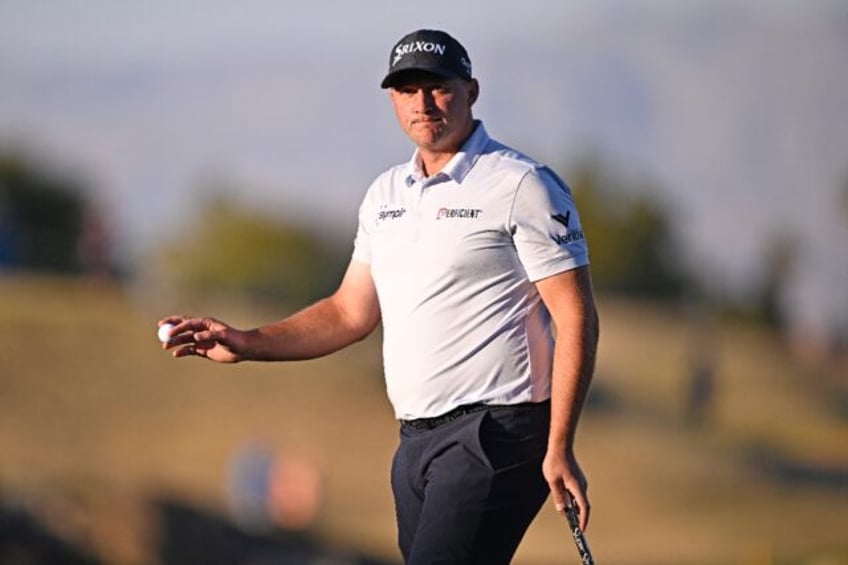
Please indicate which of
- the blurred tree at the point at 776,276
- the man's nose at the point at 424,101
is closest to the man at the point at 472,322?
the man's nose at the point at 424,101

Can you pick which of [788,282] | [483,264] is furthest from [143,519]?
[483,264]

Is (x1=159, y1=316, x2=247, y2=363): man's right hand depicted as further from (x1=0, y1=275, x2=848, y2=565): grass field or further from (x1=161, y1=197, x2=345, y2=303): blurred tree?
(x1=161, y1=197, x2=345, y2=303): blurred tree

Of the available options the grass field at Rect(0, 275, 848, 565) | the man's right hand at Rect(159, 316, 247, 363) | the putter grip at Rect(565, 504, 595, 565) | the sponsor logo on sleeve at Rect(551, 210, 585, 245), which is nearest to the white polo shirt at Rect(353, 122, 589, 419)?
the sponsor logo on sleeve at Rect(551, 210, 585, 245)

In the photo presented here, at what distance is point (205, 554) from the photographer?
23.8 m

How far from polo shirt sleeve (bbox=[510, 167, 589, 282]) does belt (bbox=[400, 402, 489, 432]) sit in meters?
0.37

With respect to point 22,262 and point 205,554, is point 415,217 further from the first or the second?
point 22,262

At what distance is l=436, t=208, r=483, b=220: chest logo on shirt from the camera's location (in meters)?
5.33

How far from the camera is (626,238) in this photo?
42.2 metres

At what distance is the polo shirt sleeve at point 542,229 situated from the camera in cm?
526

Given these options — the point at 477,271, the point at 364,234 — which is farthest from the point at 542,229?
the point at 364,234

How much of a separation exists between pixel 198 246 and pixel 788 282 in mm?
13874

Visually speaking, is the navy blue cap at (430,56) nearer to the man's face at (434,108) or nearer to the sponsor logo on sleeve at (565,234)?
the man's face at (434,108)

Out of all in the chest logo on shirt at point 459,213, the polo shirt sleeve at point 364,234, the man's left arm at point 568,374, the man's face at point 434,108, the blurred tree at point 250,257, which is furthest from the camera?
the blurred tree at point 250,257

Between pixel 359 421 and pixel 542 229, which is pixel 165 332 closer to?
pixel 542 229
